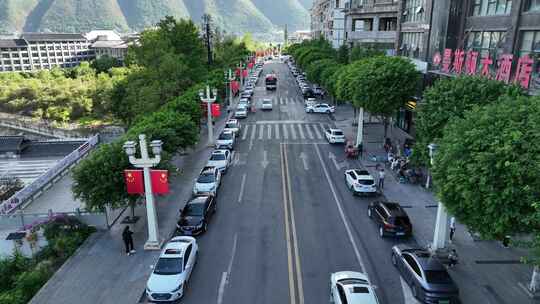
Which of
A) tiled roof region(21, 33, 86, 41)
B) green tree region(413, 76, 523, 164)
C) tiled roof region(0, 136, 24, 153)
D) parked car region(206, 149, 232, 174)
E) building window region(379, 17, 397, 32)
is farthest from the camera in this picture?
tiled roof region(21, 33, 86, 41)

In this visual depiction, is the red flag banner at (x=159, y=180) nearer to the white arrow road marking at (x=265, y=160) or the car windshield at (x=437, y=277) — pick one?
the car windshield at (x=437, y=277)

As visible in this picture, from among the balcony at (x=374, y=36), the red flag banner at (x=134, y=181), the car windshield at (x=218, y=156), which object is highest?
the balcony at (x=374, y=36)

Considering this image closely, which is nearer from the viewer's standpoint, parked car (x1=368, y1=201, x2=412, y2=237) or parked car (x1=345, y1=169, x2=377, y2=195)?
parked car (x1=368, y1=201, x2=412, y2=237)

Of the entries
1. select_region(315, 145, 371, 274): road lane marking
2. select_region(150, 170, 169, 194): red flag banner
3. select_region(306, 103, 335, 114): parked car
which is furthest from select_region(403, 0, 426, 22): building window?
select_region(150, 170, 169, 194): red flag banner

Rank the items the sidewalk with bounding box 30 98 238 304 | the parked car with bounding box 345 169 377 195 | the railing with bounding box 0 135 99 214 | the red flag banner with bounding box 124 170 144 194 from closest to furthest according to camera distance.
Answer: the sidewalk with bounding box 30 98 238 304, the red flag banner with bounding box 124 170 144 194, the parked car with bounding box 345 169 377 195, the railing with bounding box 0 135 99 214

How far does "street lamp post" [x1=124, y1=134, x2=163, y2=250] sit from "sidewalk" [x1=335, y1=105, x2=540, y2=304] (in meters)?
13.2

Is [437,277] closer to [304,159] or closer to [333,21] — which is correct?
[304,159]

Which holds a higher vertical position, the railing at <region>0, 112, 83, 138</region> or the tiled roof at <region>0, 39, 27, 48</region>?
the tiled roof at <region>0, 39, 27, 48</region>

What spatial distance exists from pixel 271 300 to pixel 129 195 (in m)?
9.46

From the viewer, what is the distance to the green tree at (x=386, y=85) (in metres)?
29.6

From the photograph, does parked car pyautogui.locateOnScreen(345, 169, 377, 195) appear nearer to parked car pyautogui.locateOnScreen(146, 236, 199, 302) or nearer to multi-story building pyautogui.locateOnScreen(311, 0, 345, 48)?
parked car pyautogui.locateOnScreen(146, 236, 199, 302)

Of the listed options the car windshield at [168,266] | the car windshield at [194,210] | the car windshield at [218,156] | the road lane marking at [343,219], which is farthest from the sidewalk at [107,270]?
the road lane marking at [343,219]

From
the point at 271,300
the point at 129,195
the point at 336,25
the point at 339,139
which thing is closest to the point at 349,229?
the point at 271,300

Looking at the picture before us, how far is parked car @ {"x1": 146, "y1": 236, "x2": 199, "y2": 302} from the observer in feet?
46.6
